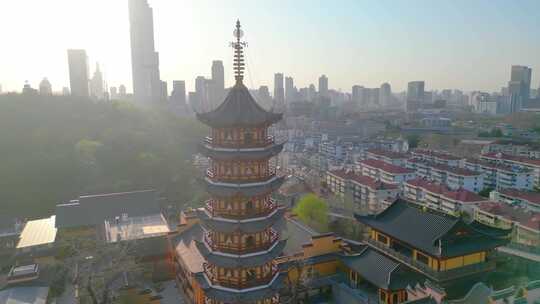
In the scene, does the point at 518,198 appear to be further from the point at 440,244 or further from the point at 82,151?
the point at 82,151

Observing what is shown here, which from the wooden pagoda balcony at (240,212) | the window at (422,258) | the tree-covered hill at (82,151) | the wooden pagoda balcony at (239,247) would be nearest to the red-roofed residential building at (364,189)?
the tree-covered hill at (82,151)

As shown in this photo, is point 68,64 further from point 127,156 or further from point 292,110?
point 292,110

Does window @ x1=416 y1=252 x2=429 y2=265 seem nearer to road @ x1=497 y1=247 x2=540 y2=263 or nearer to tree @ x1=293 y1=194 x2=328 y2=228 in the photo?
road @ x1=497 y1=247 x2=540 y2=263

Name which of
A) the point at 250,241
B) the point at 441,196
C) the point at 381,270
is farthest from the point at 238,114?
the point at 441,196

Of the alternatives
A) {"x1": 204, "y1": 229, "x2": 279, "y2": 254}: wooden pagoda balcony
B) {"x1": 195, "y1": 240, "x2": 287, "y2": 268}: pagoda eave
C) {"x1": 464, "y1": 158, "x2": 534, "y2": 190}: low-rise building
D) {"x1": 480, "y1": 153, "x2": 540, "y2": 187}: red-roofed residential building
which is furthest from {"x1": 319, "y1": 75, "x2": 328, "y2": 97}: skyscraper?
{"x1": 195, "y1": 240, "x2": 287, "y2": 268}: pagoda eave

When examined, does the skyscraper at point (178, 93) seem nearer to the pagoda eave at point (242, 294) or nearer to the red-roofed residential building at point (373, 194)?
the red-roofed residential building at point (373, 194)

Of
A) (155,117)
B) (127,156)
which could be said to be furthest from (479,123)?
(127,156)
